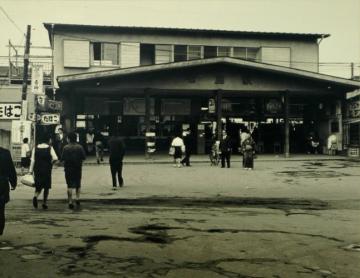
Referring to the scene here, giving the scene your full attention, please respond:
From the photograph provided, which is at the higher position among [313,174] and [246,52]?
[246,52]

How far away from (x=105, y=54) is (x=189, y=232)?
24.2 metres

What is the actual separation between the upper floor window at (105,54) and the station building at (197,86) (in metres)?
0.06

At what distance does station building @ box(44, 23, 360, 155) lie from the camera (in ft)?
90.6

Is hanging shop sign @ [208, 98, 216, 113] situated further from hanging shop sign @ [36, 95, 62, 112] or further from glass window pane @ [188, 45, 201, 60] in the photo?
hanging shop sign @ [36, 95, 62, 112]

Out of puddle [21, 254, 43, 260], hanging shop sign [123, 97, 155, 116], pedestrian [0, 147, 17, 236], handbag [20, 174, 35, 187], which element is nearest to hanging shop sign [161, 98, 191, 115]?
hanging shop sign [123, 97, 155, 116]

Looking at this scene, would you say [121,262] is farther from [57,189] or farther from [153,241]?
[57,189]

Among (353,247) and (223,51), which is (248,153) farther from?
(353,247)

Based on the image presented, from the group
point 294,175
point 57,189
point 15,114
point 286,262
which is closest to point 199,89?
point 294,175

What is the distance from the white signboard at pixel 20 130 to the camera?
21297 millimetres

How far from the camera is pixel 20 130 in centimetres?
2148

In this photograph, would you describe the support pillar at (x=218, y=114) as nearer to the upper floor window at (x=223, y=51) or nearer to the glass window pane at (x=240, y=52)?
the upper floor window at (x=223, y=51)

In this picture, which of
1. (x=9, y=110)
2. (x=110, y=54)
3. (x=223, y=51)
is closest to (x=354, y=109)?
(x=223, y=51)

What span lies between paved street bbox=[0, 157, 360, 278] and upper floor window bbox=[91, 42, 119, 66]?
1549 centimetres

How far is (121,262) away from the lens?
6344 millimetres
